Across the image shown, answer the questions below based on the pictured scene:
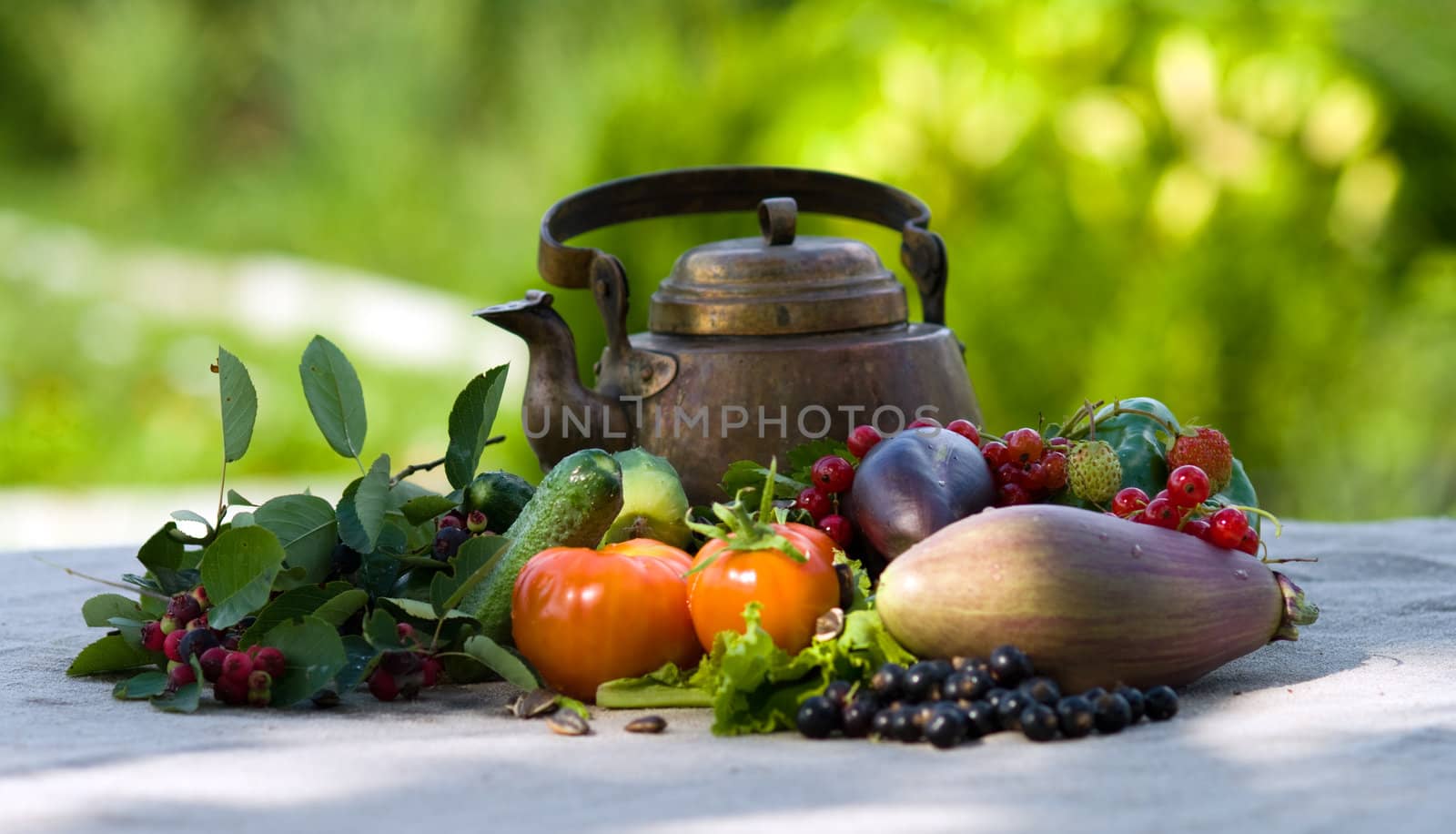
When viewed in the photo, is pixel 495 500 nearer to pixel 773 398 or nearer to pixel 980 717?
pixel 773 398

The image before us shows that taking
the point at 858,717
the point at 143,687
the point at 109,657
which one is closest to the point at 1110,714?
the point at 858,717

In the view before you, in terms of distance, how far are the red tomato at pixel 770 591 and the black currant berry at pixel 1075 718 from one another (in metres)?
0.29

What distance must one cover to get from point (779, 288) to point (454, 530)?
698 mm

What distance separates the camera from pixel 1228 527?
1654 millimetres

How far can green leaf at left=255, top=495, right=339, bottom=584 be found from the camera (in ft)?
5.90

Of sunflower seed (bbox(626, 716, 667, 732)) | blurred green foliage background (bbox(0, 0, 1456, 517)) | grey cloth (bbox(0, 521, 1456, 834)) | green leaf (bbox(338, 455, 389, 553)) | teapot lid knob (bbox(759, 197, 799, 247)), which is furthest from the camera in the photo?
blurred green foliage background (bbox(0, 0, 1456, 517))

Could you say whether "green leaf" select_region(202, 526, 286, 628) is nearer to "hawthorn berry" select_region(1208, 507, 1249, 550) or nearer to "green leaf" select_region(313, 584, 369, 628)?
"green leaf" select_region(313, 584, 369, 628)

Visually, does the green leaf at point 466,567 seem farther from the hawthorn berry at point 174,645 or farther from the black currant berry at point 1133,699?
the black currant berry at point 1133,699

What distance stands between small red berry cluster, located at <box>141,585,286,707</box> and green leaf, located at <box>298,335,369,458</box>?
249 millimetres

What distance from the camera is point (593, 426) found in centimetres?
232

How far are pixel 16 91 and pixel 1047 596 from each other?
8294mm

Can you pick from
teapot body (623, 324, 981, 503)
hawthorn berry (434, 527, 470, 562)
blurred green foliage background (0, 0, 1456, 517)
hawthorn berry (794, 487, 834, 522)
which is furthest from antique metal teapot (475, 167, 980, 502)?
blurred green foliage background (0, 0, 1456, 517)

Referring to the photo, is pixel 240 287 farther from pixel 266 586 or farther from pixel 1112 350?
pixel 266 586

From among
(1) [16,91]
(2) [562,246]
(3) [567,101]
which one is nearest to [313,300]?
(3) [567,101]
